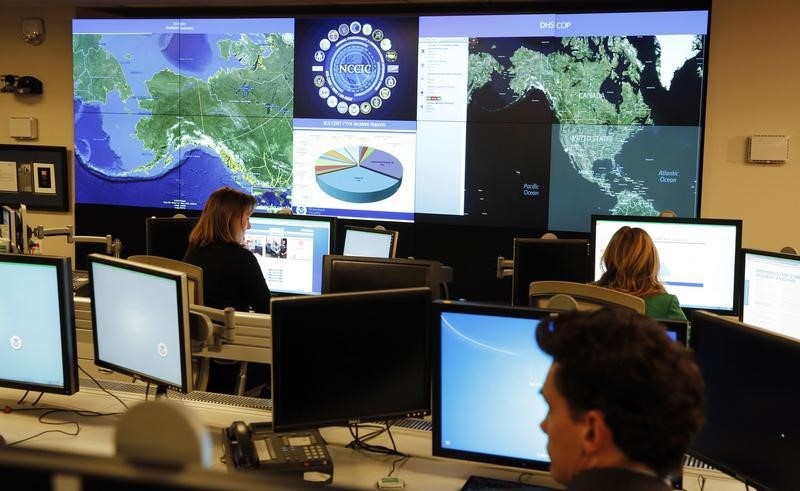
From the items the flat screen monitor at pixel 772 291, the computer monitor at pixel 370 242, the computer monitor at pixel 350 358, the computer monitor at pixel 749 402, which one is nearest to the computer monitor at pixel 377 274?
the computer monitor at pixel 350 358

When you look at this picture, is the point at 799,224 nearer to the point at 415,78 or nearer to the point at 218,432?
the point at 415,78

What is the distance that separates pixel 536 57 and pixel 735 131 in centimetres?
133

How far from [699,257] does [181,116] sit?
3.85m

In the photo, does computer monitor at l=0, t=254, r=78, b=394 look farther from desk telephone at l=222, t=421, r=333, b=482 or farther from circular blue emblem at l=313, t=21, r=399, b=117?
circular blue emblem at l=313, t=21, r=399, b=117

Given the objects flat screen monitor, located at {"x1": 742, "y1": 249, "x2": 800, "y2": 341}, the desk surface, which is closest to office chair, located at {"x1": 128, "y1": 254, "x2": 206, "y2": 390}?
the desk surface

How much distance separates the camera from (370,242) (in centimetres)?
Result: 402

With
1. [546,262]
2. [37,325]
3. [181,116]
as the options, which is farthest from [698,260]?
[181,116]

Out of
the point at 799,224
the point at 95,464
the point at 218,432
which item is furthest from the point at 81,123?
the point at 95,464

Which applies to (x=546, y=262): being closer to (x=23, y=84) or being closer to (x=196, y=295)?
(x=196, y=295)

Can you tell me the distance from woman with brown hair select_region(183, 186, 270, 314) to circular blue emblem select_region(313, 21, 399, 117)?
2115mm

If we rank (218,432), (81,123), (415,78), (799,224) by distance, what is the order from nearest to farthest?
(218,432)
(799,224)
(415,78)
(81,123)

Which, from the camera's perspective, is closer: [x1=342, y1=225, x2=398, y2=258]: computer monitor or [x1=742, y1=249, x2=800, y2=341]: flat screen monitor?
[x1=742, y1=249, x2=800, y2=341]: flat screen monitor

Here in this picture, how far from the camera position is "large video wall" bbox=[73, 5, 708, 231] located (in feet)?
16.4

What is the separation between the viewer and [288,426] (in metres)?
1.98
